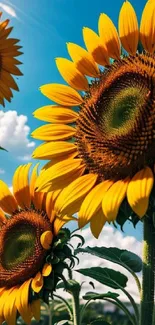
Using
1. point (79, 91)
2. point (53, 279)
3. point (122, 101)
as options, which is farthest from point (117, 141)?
point (53, 279)

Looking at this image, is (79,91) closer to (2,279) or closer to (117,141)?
(117,141)

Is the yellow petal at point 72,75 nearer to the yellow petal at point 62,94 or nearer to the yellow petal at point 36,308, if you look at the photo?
the yellow petal at point 62,94

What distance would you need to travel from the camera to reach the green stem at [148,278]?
1.93 metres

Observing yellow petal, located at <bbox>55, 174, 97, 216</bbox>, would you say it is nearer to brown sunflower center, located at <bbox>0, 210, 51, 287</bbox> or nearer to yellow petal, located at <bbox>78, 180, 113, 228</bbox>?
yellow petal, located at <bbox>78, 180, 113, 228</bbox>

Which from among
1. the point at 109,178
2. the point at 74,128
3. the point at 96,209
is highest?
the point at 74,128

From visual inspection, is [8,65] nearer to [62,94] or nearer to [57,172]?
[62,94]

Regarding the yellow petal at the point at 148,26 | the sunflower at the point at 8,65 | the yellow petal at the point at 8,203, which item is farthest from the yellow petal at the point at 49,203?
the sunflower at the point at 8,65

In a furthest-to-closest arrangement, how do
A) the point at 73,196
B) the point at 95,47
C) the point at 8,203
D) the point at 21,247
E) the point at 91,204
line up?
the point at 8,203
the point at 21,247
the point at 95,47
the point at 73,196
the point at 91,204

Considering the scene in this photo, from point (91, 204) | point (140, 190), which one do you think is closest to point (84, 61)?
point (91, 204)

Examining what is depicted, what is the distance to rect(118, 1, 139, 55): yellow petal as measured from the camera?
2324mm

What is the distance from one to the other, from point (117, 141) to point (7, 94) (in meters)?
2.70

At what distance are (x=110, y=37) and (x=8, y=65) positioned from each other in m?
2.41

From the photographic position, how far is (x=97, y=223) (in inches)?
78.0

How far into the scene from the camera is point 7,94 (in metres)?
4.74
